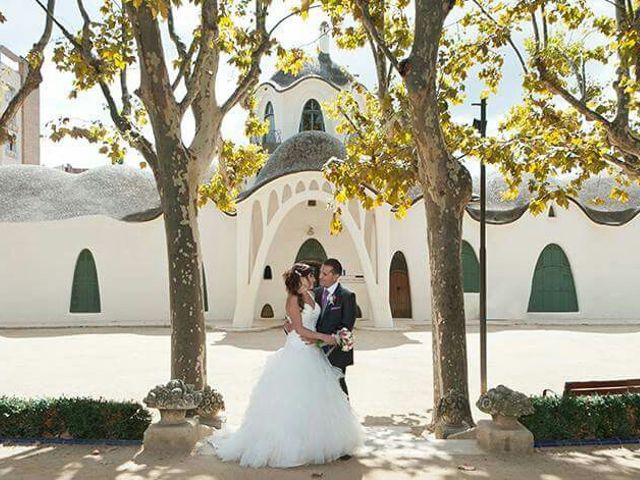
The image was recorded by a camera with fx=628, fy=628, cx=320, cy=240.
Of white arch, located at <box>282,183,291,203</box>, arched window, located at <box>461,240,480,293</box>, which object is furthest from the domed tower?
arched window, located at <box>461,240,480,293</box>

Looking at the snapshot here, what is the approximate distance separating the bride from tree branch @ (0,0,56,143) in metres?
4.63

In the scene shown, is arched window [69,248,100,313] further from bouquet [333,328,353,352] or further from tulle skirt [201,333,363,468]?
bouquet [333,328,353,352]

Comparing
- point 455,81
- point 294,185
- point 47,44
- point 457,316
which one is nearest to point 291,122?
point 294,185

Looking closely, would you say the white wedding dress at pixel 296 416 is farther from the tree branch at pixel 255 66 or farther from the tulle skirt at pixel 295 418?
the tree branch at pixel 255 66

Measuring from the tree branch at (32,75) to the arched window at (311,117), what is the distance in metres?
20.5

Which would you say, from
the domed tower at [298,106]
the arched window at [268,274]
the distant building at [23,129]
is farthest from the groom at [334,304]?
the distant building at [23,129]

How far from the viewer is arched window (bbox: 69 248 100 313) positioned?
23703mm

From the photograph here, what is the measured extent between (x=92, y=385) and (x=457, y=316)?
6990 millimetres

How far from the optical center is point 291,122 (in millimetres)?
28484

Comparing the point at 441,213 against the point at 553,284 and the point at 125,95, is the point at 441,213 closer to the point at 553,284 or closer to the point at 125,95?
the point at 125,95

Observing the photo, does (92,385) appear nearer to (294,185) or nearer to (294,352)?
(294,352)

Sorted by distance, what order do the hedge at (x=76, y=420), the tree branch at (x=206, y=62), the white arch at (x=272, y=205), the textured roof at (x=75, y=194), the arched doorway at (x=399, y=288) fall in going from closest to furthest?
the hedge at (x=76, y=420) → the tree branch at (x=206, y=62) → the white arch at (x=272, y=205) → the textured roof at (x=75, y=194) → the arched doorway at (x=399, y=288)

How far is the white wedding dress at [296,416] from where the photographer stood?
5.43 m

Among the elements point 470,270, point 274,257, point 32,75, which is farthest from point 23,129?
point 32,75
